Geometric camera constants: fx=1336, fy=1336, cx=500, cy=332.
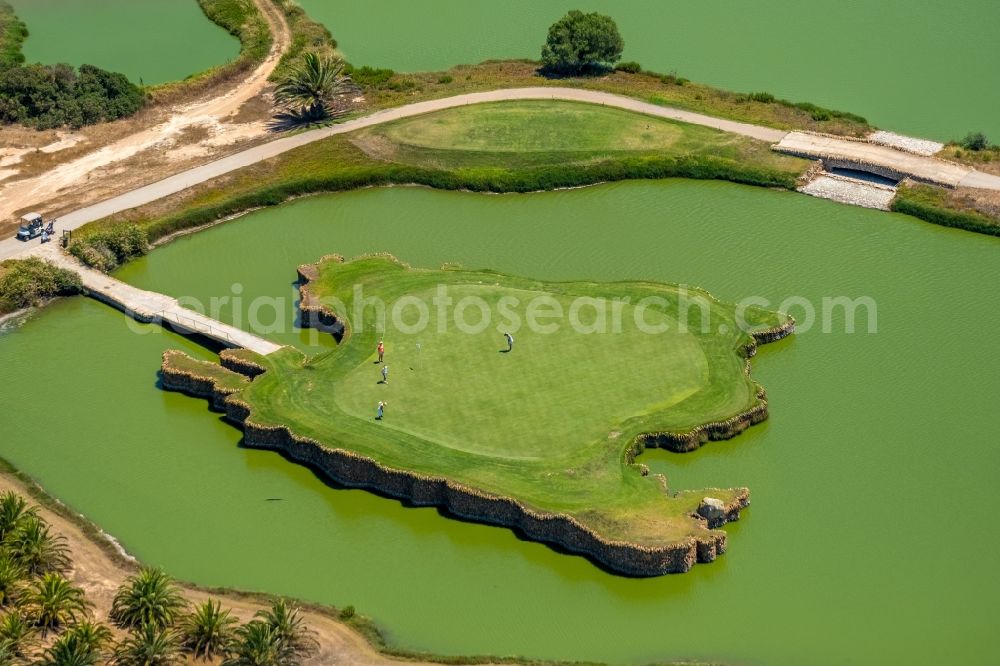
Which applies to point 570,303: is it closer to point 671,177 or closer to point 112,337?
point 671,177

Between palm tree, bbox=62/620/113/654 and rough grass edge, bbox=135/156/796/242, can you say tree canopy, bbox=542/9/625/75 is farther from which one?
palm tree, bbox=62/620/113/654

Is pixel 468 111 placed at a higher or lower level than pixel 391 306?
higher

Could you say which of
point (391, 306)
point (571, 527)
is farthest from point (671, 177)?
point (571, 527)

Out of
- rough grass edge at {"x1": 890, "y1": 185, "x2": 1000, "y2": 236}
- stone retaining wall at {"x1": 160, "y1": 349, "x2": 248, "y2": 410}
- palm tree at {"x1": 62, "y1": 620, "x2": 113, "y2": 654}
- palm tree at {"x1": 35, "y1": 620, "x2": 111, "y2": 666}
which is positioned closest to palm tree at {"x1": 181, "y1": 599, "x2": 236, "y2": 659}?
palm tree at {"x1": 62, "y1": 620, "x2": 113, "y2": 654}

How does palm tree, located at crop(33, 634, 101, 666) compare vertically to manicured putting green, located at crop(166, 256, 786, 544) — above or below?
below

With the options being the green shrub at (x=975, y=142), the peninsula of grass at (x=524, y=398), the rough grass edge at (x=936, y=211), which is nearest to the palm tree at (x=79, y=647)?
the peninsula of grass at (x=524, y=398)

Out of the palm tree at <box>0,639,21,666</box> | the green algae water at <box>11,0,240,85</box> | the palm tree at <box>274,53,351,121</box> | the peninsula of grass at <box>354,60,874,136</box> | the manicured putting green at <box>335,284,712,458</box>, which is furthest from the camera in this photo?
the green algae water at <box>11,0,240,85</box>
